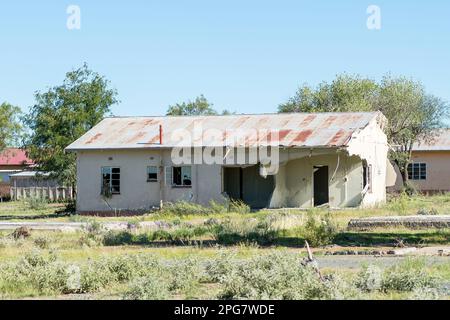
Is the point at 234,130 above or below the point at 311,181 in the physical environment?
above

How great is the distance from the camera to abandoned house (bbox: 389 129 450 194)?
51.8 metres

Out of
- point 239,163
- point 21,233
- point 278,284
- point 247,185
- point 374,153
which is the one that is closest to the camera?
point 278,284

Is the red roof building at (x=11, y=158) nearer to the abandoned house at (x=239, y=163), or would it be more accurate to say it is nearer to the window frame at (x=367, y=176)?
the abandoned house at (x=239, y=163)

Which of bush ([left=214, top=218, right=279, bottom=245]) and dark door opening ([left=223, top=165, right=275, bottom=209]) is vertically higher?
dark door opening ([left=223, top=165, right=275, bottom=209])

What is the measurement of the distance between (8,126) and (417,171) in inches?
1387

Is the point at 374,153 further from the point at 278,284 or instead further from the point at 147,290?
the point at 147,290

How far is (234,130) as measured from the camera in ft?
123

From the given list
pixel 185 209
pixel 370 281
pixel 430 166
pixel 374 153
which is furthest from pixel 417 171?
pixel 370 281

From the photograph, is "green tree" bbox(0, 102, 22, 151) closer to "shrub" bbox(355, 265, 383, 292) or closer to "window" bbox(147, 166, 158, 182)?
"window" bbox(147, 166, 158, 182)

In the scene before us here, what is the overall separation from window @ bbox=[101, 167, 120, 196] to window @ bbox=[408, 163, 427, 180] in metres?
22.7

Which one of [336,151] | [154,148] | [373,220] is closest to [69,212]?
[154,148]

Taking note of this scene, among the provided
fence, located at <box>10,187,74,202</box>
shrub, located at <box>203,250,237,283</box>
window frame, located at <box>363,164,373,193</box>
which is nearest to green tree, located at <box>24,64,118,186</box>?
fence, located at <box>10,187,74,202</box>

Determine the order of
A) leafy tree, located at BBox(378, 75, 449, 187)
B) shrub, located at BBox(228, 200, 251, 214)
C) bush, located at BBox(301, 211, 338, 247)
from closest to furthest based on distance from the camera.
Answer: bush, located at BBox(301, 211, 338, 247)
shrub, located at BBox(228, 200, 251, 214)
leafy tree, located at BBox(378, 75, 449, 187)
